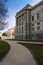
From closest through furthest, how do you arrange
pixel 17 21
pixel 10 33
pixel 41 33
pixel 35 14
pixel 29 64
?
pixel 29 64, pixel 41 33, pixel 35 14, pixel 17 21, pixel 10 33

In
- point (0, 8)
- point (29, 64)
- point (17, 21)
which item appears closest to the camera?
point (29, 64)

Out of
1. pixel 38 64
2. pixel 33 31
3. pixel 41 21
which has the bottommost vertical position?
pixel 38 64

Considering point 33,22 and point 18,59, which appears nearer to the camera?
point 18,59

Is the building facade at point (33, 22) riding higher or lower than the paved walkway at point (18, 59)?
higher

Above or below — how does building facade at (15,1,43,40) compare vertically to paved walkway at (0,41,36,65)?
above

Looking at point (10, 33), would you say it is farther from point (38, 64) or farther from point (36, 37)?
point (38, 64)

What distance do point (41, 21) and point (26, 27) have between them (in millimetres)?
8830

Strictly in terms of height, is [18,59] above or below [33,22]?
below

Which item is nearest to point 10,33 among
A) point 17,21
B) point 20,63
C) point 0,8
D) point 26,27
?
point 17,21

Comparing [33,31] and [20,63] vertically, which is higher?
[33,31]

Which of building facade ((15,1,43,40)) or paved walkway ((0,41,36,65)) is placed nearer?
paved walkway ((0,41,36,65))

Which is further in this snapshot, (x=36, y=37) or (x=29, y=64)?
(x=36, y=37)

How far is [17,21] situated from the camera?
2537 inches

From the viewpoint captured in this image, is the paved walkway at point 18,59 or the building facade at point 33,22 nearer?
the paved walkway at point 18,59
